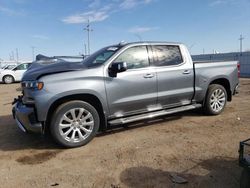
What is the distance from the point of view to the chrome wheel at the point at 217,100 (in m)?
A: 6.64

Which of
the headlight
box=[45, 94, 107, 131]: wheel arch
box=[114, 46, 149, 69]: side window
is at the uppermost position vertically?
box=[114, 46, 149, 69]: side window

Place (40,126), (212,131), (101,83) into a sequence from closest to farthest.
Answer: (40,126), (101,83), (212,131)

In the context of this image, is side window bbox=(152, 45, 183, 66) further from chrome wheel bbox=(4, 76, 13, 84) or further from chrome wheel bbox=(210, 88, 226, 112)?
chrome wheel bbox=(4, 76, 13, 84)

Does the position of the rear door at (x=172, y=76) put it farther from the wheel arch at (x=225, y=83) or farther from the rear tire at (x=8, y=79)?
the rear tire at (x=8, y=79)

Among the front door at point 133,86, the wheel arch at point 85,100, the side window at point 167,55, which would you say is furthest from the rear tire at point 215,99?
the wheel arch at point 85,100

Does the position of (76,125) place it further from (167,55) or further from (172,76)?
(167,55)

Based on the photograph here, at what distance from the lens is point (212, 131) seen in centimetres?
548

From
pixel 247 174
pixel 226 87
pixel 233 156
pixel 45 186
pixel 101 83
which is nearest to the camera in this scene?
pixel 247 174

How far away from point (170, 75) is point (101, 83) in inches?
64.4

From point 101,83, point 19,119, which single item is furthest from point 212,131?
point 19,119

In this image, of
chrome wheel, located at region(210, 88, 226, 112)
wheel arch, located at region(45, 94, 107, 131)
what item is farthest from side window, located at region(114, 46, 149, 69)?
chrome wheel, located at region(210, 88, 226, 112)

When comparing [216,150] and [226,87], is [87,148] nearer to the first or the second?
[216,150]

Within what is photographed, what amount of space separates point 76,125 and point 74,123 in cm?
5

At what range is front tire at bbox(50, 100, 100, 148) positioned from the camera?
15.3 feet
